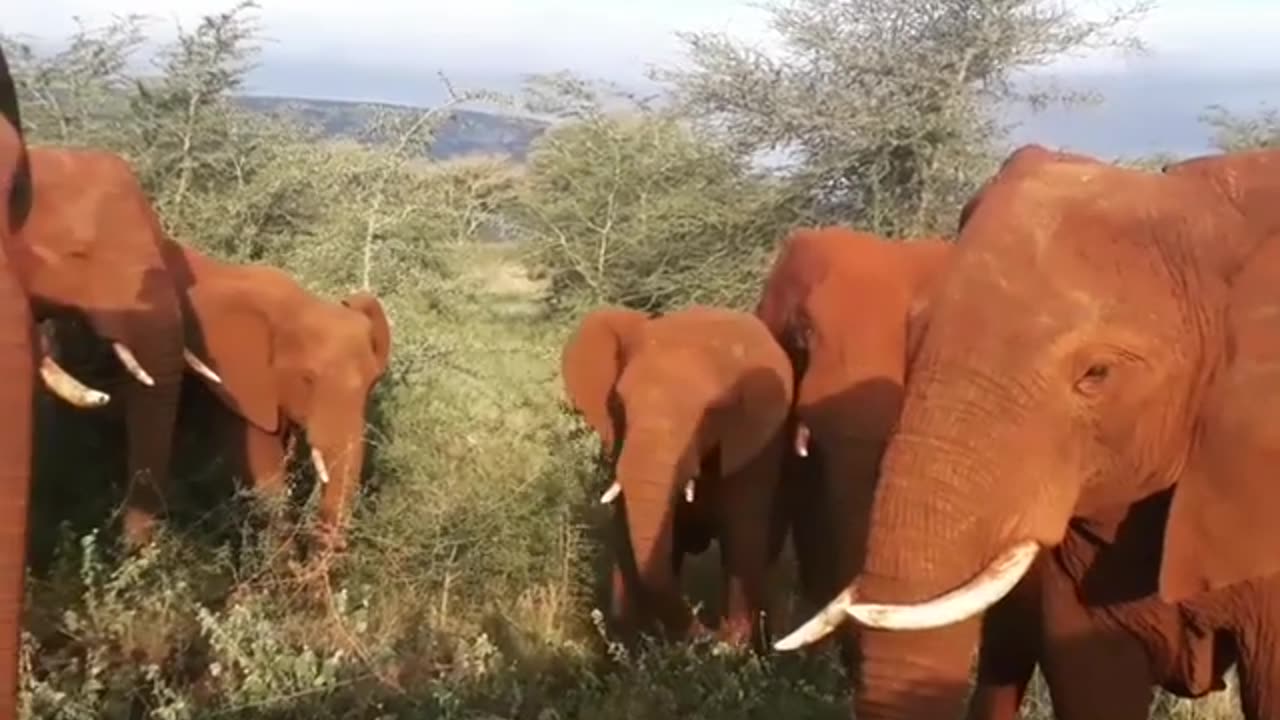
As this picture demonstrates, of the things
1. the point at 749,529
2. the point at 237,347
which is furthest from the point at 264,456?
the point at 749,529

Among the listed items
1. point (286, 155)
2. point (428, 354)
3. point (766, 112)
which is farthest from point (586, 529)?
point (766, 112)

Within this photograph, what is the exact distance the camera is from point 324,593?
23.4 ft

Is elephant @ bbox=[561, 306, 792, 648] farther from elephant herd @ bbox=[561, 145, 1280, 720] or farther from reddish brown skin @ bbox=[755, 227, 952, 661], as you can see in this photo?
elephant herd @ bbox=[561, 145, 1280, 720]

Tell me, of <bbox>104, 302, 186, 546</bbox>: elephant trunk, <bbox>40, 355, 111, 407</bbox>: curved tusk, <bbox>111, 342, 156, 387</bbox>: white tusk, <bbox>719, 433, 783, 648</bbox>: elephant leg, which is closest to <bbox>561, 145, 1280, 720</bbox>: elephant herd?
<bbox>40, 355, 111, 407</bbox>: curved tusk

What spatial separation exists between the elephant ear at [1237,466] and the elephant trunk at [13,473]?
7.22 feet

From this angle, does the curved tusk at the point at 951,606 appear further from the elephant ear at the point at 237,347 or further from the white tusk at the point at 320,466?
the elephant ear at the point at 237,347

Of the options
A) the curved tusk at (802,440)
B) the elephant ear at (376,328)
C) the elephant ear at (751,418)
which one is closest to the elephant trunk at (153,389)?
the elephant ear at (376,328)

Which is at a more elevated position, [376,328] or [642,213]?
[376,328]

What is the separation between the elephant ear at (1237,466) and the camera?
12.8 ft

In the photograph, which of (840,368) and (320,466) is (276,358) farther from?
(840,368)

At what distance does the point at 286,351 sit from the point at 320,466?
3.24 ft

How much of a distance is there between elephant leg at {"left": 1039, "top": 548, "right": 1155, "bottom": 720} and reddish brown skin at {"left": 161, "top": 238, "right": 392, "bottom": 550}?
16.2 feet

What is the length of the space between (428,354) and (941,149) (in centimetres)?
526

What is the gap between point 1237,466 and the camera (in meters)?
3.95
